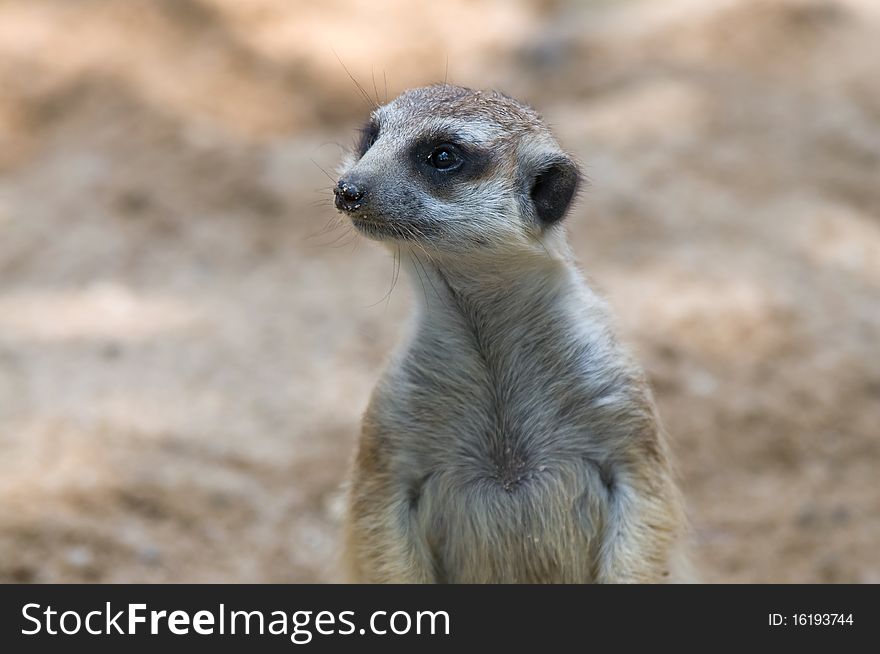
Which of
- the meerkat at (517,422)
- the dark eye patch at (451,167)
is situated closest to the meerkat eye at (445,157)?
the dark eye patch at (451,167)

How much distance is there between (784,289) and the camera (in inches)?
214

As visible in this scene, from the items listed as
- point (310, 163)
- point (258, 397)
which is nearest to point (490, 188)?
point (258, 397)

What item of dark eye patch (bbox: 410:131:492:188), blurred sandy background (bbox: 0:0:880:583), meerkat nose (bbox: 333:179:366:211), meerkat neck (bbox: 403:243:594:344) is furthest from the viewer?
blurred sandy background (bbox: 0:0:880:583)

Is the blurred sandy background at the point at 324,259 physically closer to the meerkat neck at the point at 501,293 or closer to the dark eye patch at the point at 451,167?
the meerkat neck at the point at 501,293

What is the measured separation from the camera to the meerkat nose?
2.70m

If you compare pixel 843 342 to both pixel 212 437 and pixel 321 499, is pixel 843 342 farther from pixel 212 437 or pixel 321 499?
pixel 212 437

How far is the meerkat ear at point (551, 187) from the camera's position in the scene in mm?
2988

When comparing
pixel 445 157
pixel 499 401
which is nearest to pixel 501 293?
pixel 499 401

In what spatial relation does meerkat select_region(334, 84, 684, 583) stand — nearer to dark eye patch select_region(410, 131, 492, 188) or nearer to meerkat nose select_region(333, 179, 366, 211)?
dark eye patch select_region(410, 131, 492, 188)

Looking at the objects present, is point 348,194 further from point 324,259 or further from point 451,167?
point 324,259

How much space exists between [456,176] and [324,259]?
304cm

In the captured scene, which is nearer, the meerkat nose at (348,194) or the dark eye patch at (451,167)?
the meerkat nose at (348,194)

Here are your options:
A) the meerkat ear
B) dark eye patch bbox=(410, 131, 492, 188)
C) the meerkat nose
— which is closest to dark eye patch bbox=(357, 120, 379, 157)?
dark eye patch bbox=(410, 131, 492, 188)

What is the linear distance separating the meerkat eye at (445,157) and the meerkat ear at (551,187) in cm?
23
